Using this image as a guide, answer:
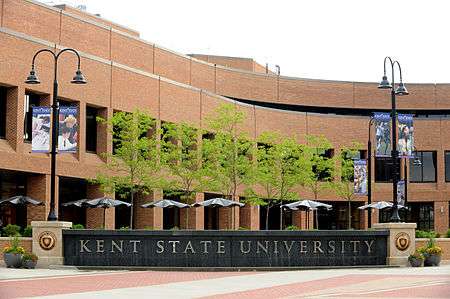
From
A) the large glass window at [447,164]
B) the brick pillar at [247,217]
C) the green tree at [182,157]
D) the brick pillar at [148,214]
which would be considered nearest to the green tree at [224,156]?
the green tree at [182,157]

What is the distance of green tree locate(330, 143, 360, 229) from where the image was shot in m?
68.1

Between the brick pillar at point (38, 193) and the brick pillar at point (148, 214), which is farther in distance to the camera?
the brick pillar at point (148, 214)

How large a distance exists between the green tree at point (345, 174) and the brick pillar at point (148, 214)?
15700 mm

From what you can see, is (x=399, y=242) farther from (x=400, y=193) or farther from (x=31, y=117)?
(x=400, y=193)

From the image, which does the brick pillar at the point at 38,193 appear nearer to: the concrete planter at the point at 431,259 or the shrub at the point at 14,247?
the shrub at the point at 14,247

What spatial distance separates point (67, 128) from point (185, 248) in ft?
23.3

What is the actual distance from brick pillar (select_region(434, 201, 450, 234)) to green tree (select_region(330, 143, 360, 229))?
9.79 m

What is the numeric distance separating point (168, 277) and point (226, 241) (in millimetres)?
5902

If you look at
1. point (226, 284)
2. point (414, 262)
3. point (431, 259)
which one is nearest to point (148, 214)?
point (431, 259)

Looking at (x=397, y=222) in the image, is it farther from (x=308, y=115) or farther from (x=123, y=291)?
(x=308, y=115)

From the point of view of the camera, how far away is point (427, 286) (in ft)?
83.6

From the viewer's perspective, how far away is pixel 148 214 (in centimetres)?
5816

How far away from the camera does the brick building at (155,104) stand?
158ft

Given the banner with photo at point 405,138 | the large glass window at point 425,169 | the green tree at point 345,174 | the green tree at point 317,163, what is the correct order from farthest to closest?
1. the large glass window at point 425,169
2. the green tree at point 345,174
3. the green tree at point 317,163
4. the banner with photo at point 405,138
